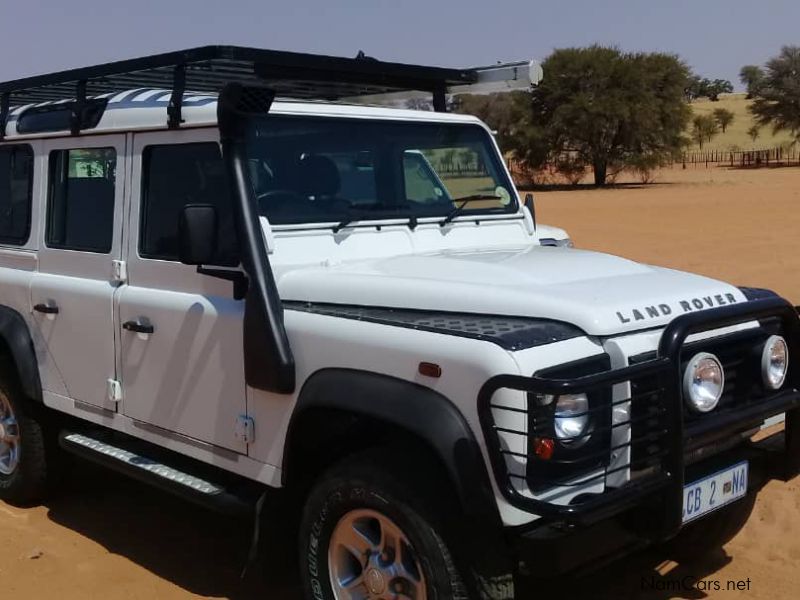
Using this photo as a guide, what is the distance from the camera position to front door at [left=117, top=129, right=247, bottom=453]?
3865 mm

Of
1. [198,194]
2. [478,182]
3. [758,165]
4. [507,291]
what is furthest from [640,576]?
[758,165]

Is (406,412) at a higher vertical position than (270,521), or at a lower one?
higher

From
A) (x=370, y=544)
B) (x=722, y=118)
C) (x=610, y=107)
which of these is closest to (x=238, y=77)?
(x=370, y=544)

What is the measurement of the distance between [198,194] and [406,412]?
5.35 ft

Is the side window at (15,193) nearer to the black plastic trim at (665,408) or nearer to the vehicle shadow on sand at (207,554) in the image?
the vehicle shadow on sand at (207,554)

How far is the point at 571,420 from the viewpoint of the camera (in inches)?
119

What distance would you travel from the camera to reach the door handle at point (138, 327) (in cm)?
420

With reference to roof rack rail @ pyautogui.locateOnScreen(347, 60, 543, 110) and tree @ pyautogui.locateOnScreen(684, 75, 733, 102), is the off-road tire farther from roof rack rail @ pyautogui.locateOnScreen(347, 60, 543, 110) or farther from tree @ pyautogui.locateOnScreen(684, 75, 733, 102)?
tree @ pyautogui.locateOnScreen(684, 75, 733, 102)

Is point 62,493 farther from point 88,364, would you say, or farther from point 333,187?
point 333,187

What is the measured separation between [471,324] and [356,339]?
0.42 metres

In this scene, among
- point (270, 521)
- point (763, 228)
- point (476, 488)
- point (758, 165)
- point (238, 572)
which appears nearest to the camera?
point (476, 488)

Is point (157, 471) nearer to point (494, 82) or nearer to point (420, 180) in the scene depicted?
point (420, 180)

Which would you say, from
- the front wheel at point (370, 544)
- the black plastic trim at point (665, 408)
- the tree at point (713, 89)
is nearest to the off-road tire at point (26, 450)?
the front wheel at point (370, 544)

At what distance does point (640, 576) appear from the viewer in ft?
14.0
